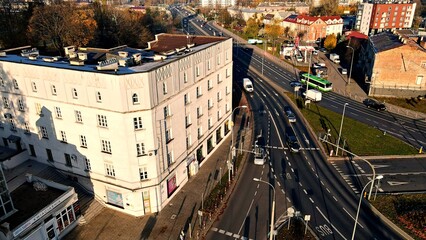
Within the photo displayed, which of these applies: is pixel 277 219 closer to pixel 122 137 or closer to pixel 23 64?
pixel 122 137

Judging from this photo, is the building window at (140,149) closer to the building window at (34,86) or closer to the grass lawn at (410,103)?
the building window at (34,86)

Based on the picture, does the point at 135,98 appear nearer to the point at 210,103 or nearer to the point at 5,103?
the point at 210,103

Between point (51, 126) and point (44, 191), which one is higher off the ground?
point (51, 126)

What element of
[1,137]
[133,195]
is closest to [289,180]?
[133,195]

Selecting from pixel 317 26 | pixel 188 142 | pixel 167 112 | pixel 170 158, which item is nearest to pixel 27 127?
pixel 167 112

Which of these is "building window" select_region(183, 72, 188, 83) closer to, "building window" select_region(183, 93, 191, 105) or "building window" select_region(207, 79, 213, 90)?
"building window" select_region(183, 93, 191, 105)
